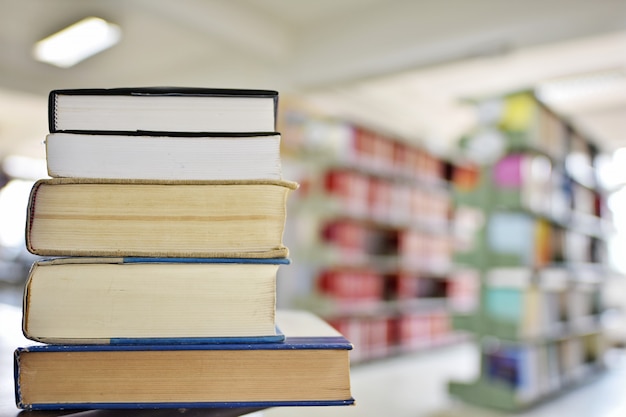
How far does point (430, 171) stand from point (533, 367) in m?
2.71

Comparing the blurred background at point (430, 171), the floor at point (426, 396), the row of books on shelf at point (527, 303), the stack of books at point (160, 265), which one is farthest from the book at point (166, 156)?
the row of books on shelf at point (527, 303)

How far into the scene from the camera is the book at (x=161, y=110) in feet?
1.79

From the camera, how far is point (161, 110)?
55cm

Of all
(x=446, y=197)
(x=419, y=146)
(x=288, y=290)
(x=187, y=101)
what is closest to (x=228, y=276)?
(x=187, y=101)

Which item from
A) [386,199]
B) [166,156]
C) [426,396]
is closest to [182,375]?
[166,156]

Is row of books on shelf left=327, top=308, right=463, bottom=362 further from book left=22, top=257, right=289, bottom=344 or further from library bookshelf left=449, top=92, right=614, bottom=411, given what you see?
book left=22, top=257, right=289, bottom=344

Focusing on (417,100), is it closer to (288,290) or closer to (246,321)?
(288,290)

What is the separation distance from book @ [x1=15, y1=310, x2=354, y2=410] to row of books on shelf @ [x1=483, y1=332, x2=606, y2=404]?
3106 millimetres

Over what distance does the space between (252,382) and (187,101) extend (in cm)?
29

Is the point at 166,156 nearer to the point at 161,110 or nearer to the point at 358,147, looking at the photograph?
the point at 161,110

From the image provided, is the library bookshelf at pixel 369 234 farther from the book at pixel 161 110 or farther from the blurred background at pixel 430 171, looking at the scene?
the book at pixel 161 110

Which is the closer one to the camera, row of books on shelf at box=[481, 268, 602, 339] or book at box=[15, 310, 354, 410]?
book at box=[15, 310, 354, 410]

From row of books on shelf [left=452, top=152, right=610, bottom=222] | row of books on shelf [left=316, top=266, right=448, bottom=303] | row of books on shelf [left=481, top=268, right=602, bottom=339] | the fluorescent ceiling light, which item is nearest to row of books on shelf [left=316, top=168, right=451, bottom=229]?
row of books on shelf [left=316, top=266, right=448, bottom=303]

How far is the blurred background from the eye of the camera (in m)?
3.47
